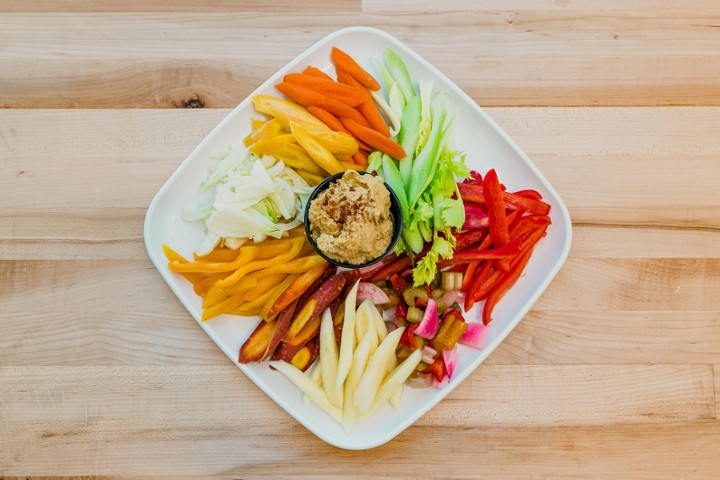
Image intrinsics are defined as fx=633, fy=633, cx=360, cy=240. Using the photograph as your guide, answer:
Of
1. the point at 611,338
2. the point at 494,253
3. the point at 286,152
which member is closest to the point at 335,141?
the point at 286,152

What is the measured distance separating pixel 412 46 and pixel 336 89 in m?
0.47

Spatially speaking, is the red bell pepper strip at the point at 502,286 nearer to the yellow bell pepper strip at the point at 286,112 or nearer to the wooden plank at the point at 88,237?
the wooden plank at the point at 88,237

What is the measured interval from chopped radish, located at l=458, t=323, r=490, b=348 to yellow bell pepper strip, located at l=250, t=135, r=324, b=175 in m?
0.86

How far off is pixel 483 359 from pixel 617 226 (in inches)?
32.7

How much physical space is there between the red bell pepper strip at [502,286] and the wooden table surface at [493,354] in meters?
0.21

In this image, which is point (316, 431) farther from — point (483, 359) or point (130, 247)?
point (130, 247)

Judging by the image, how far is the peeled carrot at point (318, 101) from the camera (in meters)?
2.47

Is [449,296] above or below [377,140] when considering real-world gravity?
below

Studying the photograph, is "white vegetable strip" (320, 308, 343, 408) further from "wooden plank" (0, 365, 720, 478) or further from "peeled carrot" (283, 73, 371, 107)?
"peeled carrot" (283, 73, 371, 107)

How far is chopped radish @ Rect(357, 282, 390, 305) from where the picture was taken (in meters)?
2.47

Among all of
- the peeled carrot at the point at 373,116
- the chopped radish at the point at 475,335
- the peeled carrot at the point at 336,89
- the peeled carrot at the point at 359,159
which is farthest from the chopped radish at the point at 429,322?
the peeled carrot at the point at 336,89

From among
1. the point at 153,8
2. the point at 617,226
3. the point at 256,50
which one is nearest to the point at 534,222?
the point at 617,226

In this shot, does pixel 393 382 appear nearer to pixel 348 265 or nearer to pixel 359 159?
pixel 348 265

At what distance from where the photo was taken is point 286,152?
242cm
